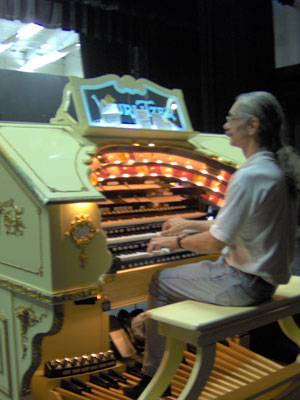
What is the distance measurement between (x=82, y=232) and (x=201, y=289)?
0.56 meters

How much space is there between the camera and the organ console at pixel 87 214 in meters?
1.84

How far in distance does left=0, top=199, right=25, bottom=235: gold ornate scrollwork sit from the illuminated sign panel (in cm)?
63

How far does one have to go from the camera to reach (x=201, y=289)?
6.30 feet

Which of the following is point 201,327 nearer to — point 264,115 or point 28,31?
point 264,115

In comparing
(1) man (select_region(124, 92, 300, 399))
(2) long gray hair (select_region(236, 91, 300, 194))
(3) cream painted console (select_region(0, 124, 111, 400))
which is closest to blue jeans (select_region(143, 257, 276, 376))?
(1) man (select_region(124, 92, 300, 399))

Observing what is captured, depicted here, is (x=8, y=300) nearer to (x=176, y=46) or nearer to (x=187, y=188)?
(x=187, y=188)

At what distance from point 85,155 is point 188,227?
0.60m

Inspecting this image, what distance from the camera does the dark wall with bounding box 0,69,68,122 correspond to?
158 inches

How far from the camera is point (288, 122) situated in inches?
254

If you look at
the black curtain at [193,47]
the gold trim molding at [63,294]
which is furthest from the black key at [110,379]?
the black curtain at [193,47]

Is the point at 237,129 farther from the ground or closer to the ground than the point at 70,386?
farther from the ground

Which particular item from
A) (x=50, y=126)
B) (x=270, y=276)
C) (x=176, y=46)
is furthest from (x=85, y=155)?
(x=176, y=46)

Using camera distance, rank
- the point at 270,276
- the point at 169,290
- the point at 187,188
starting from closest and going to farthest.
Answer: the point at 270,276 → the point at 169,290 → the point at 187,188

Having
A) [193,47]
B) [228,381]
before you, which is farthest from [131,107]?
[193,47]
